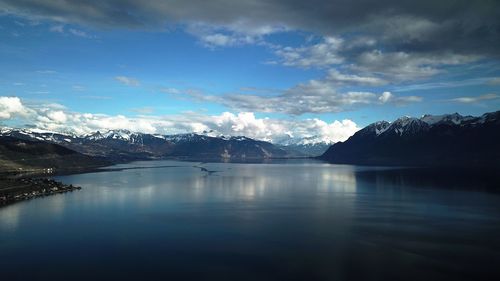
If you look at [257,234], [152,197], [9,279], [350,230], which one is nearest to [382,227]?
[350,230]

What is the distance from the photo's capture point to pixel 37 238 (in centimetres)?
5962

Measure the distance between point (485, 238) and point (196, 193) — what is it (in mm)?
77782

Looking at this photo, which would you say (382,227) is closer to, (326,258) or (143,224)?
(326,258)

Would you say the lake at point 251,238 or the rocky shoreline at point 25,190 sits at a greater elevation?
the rocky shoreline at point 25,190

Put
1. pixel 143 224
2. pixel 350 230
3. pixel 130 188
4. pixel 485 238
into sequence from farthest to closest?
pixel 130 188 < pixel 143 224 < pixel 350 230 < pixel 485 238

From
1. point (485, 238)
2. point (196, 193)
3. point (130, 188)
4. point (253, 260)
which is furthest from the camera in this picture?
point (130, 188)

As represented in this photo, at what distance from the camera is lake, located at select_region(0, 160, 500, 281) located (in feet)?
147

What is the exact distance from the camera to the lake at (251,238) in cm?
4484

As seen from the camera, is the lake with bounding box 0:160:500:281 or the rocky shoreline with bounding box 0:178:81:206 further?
the rocky shoreline with bounding box 0:178:81:206

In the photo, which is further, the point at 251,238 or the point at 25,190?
the point at 25,190

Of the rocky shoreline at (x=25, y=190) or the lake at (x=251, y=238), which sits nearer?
the lake at (x=251, y=238)

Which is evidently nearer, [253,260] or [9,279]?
[9,279]

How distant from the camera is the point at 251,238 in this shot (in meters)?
59.3

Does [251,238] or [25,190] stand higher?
[25,190]
